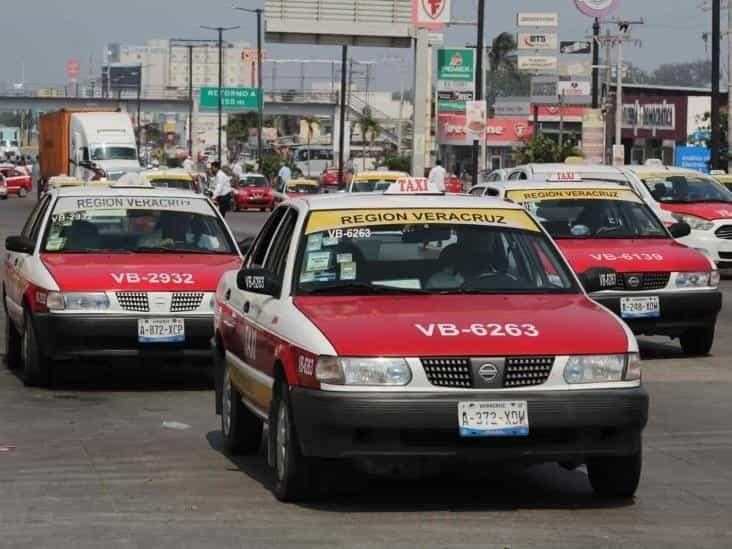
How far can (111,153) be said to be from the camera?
194 feet

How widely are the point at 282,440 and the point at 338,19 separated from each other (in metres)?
43.1

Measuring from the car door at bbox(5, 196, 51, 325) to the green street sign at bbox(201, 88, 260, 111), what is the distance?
100391 mm

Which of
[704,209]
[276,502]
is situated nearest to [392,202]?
[276,502]

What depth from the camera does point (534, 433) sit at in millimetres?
8242

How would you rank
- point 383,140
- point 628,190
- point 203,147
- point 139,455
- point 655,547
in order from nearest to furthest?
point 655,547 < point 139,455 < point 628,190 < point 383,140 < point 203,147

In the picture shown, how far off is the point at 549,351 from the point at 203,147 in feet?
624

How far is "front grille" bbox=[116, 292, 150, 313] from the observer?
13.5m

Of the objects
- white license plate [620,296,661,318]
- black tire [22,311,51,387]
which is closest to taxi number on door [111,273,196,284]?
black tire [22,311,51,387]

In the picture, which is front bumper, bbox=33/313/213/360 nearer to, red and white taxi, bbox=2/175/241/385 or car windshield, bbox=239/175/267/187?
red and white taxi, bbox=2/175/241/385

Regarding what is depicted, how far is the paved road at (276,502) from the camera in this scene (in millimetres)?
7902

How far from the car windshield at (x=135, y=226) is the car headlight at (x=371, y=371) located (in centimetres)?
660

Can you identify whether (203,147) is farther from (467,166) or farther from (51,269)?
(51,269)

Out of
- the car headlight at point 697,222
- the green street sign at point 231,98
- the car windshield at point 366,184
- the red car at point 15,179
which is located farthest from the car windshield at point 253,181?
the green street sign at point 231,98

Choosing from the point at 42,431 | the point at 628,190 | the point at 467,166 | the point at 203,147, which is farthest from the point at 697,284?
the point at 203,147
